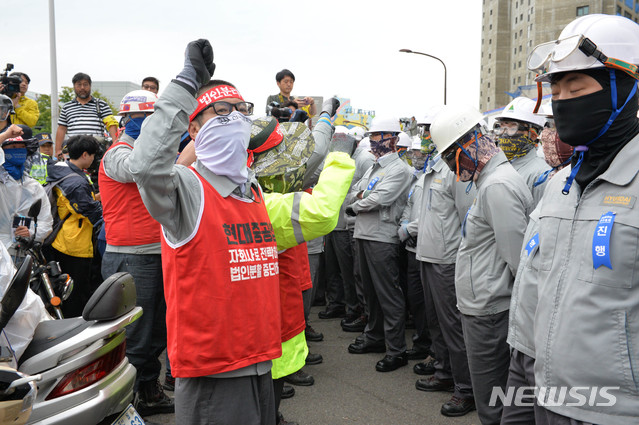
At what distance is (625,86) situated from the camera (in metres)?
2.07

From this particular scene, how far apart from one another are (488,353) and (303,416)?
1.84 metres

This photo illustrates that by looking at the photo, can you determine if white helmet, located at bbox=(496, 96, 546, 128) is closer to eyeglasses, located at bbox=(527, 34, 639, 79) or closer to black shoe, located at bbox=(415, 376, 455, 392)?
black shoe, located at bbox=(415, 376, 455, 392)

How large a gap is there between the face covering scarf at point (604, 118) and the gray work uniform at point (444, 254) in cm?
284

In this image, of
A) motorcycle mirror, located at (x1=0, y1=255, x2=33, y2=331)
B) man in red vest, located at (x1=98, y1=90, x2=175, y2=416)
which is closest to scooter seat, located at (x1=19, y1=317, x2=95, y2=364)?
motorcycle mirror, located at (x1=0, y1=255, x2=33, y2=331)

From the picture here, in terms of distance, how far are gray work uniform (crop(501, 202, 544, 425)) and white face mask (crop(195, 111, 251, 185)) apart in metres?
1.55

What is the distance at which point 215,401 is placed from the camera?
2.39 m

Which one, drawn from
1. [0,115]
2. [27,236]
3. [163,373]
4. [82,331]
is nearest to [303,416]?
[163,373]

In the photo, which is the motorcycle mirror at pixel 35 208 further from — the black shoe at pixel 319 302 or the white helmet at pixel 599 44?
the black shoe at pixel 319 302

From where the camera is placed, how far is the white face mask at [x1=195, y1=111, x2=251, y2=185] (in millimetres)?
2502

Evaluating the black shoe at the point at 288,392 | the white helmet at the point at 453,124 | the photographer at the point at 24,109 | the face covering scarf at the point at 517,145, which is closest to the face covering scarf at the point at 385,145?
the face covering scarf at the point at 517,145

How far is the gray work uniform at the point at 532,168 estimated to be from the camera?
4.81 metres

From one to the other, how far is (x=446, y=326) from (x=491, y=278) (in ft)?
4.17

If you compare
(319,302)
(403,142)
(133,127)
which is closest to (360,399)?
(133,127)

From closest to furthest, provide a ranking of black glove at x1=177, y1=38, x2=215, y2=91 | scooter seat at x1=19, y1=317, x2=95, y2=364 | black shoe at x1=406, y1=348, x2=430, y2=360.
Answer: black glove at x1=177, y1=38, x2=215, y2=91, scooter seat at x1=19, y1=317, x2=95, y2=364, black shoe at x1=406, y1=348, x2=430, y2=360
